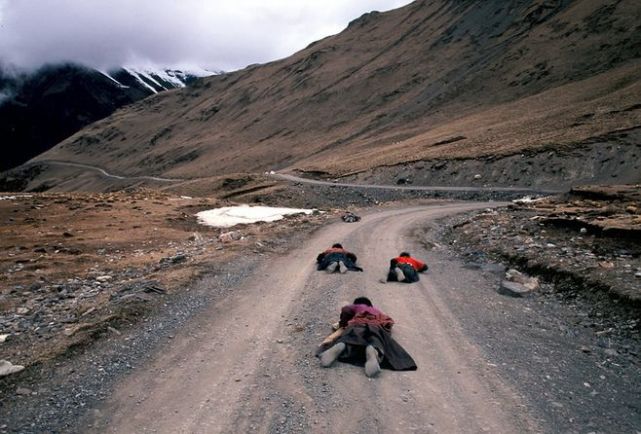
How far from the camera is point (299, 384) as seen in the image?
6258 millimetres

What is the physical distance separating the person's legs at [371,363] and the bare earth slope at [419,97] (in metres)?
36.1

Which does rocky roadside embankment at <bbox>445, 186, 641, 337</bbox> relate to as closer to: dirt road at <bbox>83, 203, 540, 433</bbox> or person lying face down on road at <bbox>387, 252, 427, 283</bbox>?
person lying face down on road at <bbox>387, 252, 427, 283</bbox>

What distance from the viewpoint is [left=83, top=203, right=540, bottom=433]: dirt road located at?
211 inches

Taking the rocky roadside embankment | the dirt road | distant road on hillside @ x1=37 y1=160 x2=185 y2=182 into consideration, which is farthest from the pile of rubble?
distant road on hillside @ x1=37 y1=160 x2=185 y2=182

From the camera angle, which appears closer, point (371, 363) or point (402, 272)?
point (371, 363)

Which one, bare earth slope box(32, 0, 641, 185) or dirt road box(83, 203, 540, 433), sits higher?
bare earth slope box(32, 0, 641, 185)

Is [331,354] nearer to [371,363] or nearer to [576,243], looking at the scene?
[371,363]

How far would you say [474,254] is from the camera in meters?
14.8

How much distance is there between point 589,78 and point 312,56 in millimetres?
87891

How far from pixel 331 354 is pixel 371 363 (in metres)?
0.67

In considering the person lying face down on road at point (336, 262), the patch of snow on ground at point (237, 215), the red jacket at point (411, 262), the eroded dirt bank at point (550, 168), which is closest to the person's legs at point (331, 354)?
the person lying face down on road at point (336, 262)

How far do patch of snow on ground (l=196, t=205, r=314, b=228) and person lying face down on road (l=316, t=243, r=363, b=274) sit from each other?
12.6 metres

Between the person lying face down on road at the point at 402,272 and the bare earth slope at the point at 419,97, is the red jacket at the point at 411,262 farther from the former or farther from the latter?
the bare earth slope at the point at 419,97

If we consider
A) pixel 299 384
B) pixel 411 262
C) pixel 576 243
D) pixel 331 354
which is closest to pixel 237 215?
pixel 411 262
